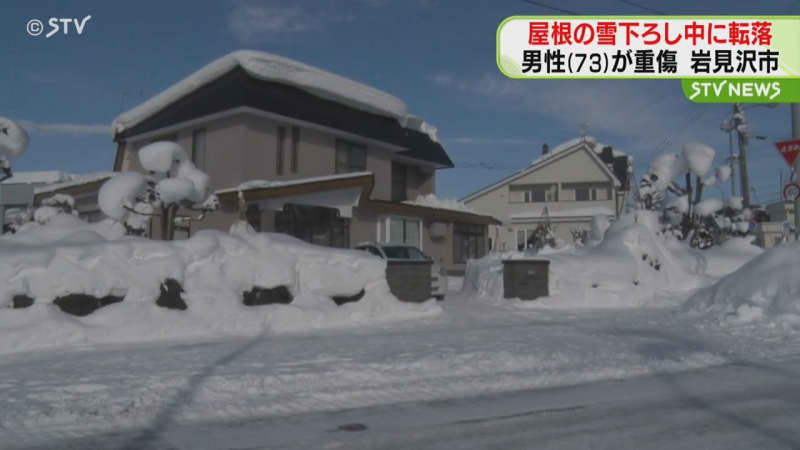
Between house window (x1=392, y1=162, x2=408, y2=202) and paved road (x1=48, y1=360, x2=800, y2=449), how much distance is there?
17.8 metres

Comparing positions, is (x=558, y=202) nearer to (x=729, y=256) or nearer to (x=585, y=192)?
(x=585, y=192)

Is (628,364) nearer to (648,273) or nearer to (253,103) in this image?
(648,273)

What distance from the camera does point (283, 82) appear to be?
18.4 meters

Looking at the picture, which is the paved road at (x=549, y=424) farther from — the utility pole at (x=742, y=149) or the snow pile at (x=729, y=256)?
the utility pole at (x=742, y=149)

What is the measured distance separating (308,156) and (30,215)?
27.7 ft

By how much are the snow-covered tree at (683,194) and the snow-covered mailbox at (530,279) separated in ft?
33.6

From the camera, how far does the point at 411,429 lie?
15.0 feet

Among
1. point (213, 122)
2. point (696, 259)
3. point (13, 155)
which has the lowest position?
point (696, 259)

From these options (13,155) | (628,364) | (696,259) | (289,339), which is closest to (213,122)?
(13,155)

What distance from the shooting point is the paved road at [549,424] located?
4180 millimetres

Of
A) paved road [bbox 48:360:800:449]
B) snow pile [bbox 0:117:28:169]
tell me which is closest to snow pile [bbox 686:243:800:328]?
paved road [bbox 48:360:800:449]

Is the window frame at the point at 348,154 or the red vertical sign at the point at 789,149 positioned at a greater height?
the window frame at the point at 348,154

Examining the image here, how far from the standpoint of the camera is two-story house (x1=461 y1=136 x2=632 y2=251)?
116 feet

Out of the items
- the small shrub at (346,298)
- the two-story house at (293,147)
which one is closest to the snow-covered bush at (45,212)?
the two-story house at (293,147)
